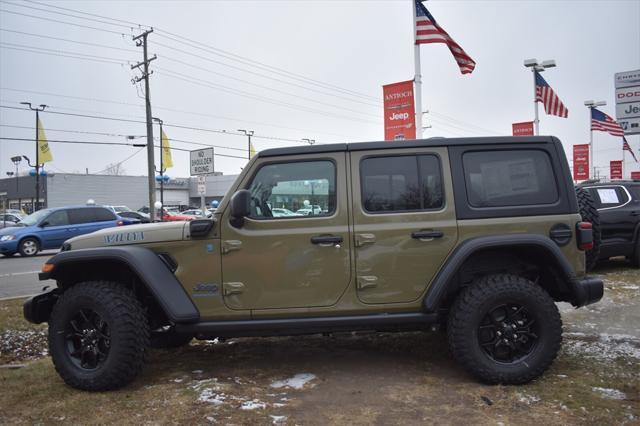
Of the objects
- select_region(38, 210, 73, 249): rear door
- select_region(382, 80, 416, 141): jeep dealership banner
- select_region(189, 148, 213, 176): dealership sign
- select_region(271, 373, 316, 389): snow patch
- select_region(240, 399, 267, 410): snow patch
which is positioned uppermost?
select_region(382, 80, 416, 141): jeep dealership banner

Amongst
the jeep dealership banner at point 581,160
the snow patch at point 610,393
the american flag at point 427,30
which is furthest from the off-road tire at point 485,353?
the jeep dealership banner at point 581,160

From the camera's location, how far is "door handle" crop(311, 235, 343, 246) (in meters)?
3.86

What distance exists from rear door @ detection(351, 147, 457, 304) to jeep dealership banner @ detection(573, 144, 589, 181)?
27732mm

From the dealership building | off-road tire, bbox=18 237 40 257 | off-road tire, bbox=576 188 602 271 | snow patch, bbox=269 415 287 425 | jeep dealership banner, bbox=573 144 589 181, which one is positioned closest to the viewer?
snow patch, bbox=269 415 287 425

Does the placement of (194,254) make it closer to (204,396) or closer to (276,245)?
(276,245)

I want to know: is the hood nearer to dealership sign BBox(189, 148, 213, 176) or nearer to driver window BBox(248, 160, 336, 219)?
driver window BBox(248, 160, 336, 219)

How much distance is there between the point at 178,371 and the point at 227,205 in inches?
63.3

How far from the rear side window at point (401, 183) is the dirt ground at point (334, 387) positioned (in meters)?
1.43

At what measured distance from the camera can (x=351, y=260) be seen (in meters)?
3.87

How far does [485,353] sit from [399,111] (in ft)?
28.1

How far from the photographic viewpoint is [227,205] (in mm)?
3943

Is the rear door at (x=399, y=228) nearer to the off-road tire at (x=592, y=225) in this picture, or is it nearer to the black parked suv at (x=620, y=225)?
the off-road tire at (x=592, y=225)

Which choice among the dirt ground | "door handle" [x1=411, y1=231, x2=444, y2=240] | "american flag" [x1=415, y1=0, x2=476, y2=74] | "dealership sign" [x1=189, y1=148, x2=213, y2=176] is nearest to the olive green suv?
"door handle" [x1=411, y1=231, x2=444, y2=240]

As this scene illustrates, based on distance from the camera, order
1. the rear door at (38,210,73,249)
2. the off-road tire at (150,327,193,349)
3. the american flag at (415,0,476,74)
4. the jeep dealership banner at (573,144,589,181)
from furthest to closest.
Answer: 1. the jeep dealership banner at (573,144,589,181)
2. the rear door at (38,210,73,249)
3. the american flag at (415,0,476,74)
4. the off-road tire at (150,327,193,349)
